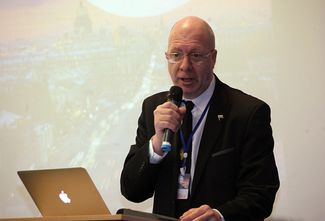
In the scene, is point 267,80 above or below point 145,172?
above

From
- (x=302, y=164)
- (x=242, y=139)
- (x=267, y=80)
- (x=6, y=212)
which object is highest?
(x=267, y=80)

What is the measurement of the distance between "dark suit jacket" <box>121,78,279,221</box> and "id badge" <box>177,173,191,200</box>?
25 mm

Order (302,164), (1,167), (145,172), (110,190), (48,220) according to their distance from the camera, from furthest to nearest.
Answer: (1,167) < (110,190) < (302,164) < (145,172) < (48,220)

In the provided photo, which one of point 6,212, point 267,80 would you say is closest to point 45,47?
point 6,212

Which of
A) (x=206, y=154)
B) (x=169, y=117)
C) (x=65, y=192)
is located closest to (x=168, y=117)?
(x=169, y=117)

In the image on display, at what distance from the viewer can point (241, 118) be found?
242 cm

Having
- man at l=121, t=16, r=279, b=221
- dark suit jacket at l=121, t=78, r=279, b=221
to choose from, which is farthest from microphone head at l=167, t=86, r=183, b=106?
dark suit jacket at l=121, t=78, r=279, b=221

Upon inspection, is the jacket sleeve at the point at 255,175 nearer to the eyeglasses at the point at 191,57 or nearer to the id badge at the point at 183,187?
the id badge at the point at 183,187

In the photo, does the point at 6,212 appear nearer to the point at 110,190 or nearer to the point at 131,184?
the point at 110,190

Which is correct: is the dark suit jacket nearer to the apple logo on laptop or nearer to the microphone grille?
the microphone grille

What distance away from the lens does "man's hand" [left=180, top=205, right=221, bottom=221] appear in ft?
6.56

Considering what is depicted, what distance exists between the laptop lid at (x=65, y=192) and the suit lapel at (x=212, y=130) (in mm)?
486

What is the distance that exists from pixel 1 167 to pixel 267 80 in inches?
70.0

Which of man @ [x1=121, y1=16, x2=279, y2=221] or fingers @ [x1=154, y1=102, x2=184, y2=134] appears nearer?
fingers @ [x1=154, y1=102, x2=184, y2=134]
